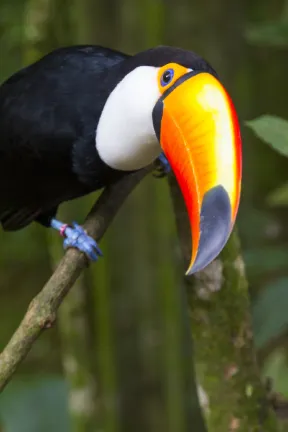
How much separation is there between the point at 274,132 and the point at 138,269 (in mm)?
858

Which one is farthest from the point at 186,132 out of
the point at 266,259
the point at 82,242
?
the point at 266,259

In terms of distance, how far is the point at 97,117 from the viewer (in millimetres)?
1207

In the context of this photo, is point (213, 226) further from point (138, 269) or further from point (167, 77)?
point (138, 269)

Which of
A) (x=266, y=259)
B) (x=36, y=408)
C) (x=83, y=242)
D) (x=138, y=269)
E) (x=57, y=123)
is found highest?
(x=57, y=123)

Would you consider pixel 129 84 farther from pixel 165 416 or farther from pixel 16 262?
pixel 16 262

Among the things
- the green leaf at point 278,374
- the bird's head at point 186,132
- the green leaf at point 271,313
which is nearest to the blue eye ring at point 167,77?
the bird's head at point 186,132

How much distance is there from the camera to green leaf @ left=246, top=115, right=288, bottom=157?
874 mm

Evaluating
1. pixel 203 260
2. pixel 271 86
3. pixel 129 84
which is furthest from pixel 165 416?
pixel 271 86

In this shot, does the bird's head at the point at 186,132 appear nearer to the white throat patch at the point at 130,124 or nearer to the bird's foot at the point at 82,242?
the white throat patch at the point at 130,124

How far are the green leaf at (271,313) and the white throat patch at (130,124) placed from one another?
0.34m

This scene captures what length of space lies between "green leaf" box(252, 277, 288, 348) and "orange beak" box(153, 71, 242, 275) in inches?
17.9

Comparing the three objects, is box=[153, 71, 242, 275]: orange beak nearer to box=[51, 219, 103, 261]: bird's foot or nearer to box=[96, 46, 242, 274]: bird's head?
box=[96, 46, 242, 274]: bird's head

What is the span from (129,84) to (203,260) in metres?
0.42

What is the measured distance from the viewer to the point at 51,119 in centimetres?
124
